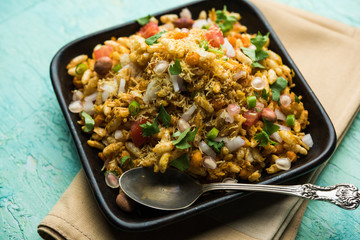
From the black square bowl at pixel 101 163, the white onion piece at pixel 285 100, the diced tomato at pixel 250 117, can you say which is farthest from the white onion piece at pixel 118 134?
the white onion piece at pixel 285 100

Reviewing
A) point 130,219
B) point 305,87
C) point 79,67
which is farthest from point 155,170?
point 305,87

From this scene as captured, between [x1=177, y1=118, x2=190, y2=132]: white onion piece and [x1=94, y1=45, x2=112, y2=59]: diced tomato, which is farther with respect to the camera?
[x1=94, y1=45, x2=112, y2=59]: diced tomato

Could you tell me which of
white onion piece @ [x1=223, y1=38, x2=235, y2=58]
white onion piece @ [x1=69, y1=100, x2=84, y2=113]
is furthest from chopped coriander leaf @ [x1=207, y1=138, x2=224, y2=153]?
white onion piece @ [x1=69, y1=100, x2=84, y2=113]

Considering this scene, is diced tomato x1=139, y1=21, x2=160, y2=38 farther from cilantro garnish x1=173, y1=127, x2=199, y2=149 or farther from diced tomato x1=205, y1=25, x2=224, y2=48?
cilantro garnish x1=173, y1=127, x2=199, y2=149

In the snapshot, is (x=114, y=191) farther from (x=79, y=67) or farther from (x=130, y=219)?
(x=79, y=67)

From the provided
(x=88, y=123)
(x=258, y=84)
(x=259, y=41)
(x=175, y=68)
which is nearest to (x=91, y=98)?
(x=88, y=123)

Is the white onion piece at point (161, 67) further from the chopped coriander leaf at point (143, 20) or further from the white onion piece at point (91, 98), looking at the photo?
the chopped coriander leaf at point (143, 20)

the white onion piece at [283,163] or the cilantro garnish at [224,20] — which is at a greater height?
the cilantro garnish at [224,20]

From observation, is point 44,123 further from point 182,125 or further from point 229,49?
point 229,49
